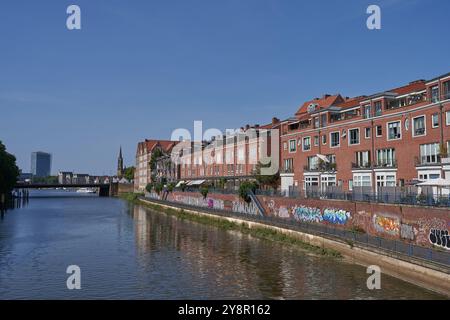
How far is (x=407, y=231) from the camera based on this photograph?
3228 centimetres

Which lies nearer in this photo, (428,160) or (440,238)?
(440,238)

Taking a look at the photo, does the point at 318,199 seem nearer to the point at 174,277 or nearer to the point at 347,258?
the point at 347,258

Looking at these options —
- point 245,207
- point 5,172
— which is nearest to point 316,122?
point 245,207

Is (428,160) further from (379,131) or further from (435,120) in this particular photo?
(379,131)

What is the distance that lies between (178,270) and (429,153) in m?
26.9

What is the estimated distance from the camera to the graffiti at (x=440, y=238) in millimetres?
28297

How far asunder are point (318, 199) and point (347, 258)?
38.0ft

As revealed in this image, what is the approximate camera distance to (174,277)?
31.4 metres

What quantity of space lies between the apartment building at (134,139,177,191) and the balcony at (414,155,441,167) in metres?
118

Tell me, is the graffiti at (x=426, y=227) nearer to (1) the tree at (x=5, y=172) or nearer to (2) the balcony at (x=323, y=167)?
(2) the balcony at (x=323, y=167)

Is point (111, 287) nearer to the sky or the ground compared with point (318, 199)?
nearer to the ground

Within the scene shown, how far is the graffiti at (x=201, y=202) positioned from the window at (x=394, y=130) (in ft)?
110
